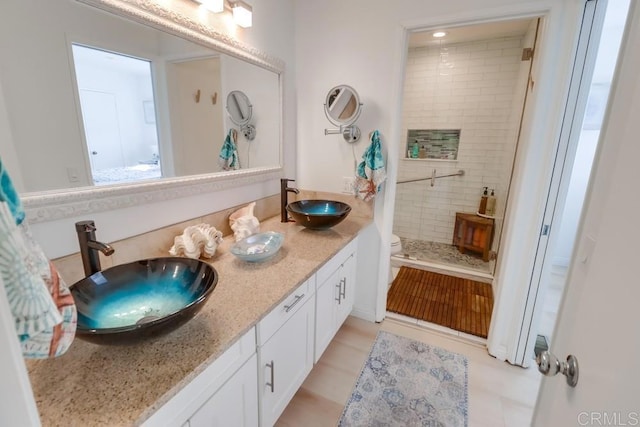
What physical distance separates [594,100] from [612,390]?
320cm

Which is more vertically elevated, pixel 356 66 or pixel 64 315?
pixel 356 66

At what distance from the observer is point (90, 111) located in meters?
1.05

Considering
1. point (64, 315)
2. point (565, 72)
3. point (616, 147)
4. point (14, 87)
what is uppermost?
point (565, 72)

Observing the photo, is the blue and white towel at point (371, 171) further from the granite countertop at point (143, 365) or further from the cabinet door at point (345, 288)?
the granite countertop at point (143, 365)

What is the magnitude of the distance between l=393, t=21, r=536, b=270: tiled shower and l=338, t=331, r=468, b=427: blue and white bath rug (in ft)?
5.86

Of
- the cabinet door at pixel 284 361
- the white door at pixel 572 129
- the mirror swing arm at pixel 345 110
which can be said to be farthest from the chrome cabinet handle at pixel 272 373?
the mirror swing arm at pixel 345 110

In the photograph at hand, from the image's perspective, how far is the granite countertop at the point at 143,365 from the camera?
63 centimetres

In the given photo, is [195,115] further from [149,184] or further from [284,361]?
[284,361]

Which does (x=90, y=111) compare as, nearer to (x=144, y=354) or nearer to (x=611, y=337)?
(x=144, y=354)

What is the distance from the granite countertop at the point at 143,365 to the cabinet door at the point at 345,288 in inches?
30.4

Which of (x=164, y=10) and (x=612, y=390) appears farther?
(x=164, y=10)

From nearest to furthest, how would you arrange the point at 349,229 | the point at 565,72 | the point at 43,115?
the point at 43,115
the point at 565,72
the point at 349,229

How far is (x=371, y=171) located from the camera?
2.03 meters

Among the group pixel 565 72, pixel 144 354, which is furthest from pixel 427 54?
pixel 144 354
